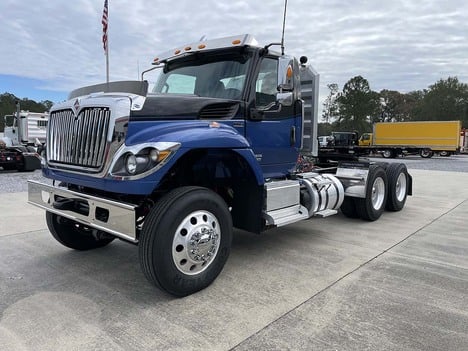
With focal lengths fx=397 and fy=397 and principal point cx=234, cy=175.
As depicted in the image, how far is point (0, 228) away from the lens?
19.7ft

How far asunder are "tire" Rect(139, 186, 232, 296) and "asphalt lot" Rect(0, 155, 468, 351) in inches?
7.8

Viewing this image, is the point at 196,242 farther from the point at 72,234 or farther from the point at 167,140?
the point at 72,234

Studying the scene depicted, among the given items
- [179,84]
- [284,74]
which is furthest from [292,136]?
[179,84]

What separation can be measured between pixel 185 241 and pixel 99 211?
78 centimetres

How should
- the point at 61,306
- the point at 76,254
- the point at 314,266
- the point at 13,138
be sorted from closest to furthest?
the point at 61,306 < the point at 314,266 < the point at 76,254 < the point at 13,138

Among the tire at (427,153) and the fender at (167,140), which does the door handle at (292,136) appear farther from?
the tire at (427,153)

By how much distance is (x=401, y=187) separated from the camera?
26.0 ft

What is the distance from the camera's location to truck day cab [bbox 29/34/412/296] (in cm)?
327

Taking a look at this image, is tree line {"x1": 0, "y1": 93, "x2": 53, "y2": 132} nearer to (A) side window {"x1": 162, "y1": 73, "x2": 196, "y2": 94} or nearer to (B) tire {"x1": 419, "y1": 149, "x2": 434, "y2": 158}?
(B) tire {"x1": 419, "y1": 149, "x2": 434, "y2": 158}

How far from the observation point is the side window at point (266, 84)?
4.54 meters

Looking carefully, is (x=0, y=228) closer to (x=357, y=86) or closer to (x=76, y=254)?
(x=76, y=254)

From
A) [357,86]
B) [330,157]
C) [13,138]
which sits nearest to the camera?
[330,157]

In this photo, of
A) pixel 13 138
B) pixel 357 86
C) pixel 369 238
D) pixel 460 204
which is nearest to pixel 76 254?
pixel 369 238

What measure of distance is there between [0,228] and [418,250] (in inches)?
234
